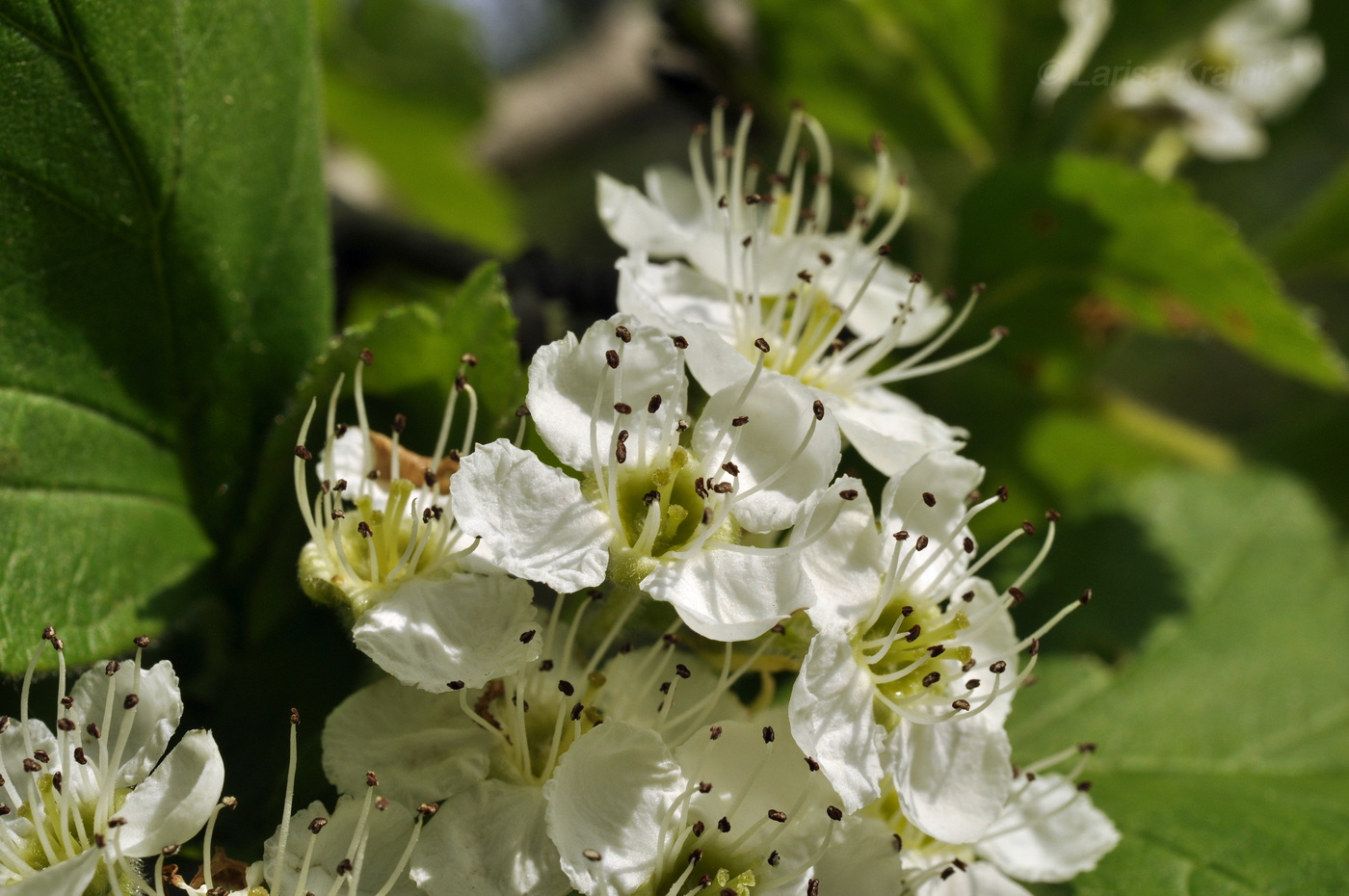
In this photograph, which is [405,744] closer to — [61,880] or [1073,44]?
[61,880]

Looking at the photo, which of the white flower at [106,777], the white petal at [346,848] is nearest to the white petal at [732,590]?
the white petal at [346,848]

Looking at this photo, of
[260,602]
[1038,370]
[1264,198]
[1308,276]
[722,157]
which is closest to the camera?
[260,602]

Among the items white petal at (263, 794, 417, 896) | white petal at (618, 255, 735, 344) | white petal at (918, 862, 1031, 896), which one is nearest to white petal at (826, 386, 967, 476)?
white petal at (618, 255, 735, 344)

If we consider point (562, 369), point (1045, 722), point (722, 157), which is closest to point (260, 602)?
point (562, 369)

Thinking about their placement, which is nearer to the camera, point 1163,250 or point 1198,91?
point 1163,250

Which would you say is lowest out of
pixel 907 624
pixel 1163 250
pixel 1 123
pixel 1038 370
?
pixel 1038 370

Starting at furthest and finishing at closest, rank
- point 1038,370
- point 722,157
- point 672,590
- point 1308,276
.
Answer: point 1308,276 → point 1038,370 → point 722,157 → point 672,590

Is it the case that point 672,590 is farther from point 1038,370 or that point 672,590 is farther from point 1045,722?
point 1038,370

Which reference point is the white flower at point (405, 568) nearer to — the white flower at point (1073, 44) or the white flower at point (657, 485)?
the white flower at point (657, 485)
